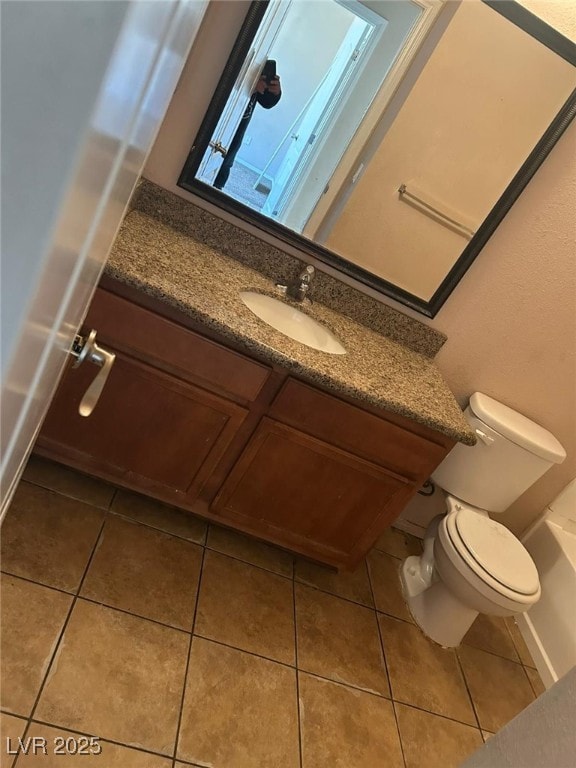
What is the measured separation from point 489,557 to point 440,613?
1.08 ft

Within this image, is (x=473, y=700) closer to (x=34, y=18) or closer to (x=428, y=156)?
(x=428, y=156)

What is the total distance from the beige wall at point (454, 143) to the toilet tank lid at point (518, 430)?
0.52m

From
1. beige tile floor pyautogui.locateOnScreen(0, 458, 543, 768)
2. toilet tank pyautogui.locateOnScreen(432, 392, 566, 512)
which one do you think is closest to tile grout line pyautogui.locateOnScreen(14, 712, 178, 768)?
beige tile floor pyautogui.locateOnScreen(0, 458, 543, 768)

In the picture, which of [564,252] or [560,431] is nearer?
[564,252]

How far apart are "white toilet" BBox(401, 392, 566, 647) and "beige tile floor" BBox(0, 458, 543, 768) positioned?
115mm

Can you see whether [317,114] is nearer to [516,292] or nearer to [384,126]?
[384,126]

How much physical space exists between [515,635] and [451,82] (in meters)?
2.14

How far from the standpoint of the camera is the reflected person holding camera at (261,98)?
5.21 feet

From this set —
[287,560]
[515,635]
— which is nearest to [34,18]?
[287,560]

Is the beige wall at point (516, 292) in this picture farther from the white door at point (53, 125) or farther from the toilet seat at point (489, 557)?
the white door at point (53, 125)

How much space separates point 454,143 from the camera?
1.73 m

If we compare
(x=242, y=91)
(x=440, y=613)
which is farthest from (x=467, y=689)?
(x=242, y=91)

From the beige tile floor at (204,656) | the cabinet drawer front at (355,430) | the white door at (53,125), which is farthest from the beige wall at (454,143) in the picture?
the white door at (53,125)

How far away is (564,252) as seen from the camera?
1903mm
